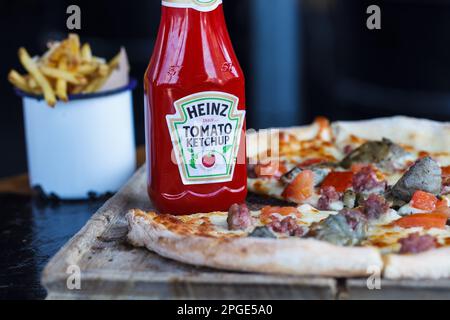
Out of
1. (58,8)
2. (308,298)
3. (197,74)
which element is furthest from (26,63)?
(58,8)

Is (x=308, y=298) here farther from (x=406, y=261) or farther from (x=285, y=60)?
(x=285, y=60)

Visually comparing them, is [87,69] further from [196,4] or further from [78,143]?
[196,4]

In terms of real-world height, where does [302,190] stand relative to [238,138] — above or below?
below

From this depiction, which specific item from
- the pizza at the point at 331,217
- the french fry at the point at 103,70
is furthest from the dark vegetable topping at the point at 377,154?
the french fry at the point at 103,70

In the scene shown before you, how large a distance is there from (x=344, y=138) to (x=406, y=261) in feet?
5.50

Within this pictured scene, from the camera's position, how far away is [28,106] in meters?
3.61

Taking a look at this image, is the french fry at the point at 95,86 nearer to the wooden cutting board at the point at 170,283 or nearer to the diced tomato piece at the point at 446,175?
→ the wooden cutting board at the point at 170,283

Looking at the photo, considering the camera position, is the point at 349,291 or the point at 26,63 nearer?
the point at 349,291

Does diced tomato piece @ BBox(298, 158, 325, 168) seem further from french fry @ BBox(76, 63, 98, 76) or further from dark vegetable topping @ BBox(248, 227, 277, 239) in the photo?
dark vegetable topping @ BBox(248, 227, 277, 239)

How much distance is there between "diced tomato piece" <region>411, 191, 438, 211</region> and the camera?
9.60ft

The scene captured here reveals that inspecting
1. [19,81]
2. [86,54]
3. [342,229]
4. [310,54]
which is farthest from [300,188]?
[310,54]

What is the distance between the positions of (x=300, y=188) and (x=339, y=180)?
0.16 metres

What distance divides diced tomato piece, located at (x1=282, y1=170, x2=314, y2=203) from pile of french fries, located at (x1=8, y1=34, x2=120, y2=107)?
92 cm

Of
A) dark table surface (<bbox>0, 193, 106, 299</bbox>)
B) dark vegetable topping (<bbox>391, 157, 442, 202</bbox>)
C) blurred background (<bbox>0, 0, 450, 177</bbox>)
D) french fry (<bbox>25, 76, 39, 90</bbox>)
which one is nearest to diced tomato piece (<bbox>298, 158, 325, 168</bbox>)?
dark vegetable topping (<bbox>391, 157, 442, 202</bbox>)
